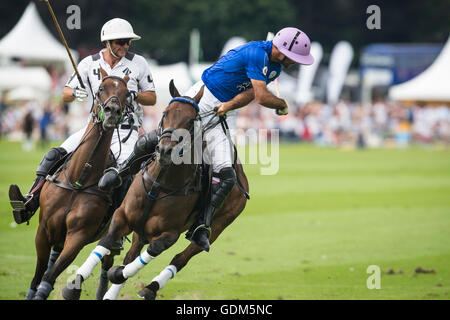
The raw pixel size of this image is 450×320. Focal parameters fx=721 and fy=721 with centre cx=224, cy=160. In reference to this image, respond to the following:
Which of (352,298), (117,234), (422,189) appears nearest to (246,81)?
(117,234)

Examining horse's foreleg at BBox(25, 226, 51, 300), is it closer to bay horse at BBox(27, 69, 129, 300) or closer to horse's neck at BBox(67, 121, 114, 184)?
bay horse at BBox(27, 69, 129, 300)

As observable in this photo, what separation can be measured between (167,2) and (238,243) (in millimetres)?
43197

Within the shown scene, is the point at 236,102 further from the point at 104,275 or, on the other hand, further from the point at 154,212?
the point at 104,275

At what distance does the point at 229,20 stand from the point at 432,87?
23.0 meters

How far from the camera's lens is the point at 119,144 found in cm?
813

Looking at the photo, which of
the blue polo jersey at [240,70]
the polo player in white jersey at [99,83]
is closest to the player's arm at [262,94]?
the blue polo jersey at [240,70]

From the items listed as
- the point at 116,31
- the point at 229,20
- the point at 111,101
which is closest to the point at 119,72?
the point at 116,31

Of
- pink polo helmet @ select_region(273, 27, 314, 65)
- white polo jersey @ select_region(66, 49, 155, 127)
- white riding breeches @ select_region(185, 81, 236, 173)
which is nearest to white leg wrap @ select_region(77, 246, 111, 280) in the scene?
white riding breeches @ select_region(185, 81, 236, 173)

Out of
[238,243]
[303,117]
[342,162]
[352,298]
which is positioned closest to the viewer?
[352,298]

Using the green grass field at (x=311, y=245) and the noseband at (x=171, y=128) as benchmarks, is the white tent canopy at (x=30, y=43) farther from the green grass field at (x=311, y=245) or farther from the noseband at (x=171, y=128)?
the noseband at (x=171, y=128)

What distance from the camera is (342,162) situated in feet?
96.0

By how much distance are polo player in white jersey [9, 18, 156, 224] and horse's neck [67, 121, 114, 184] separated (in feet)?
1.11

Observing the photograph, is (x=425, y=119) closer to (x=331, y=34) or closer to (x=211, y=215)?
(x=331, y=34)

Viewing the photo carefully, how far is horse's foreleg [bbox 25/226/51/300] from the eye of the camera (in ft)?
25.0
